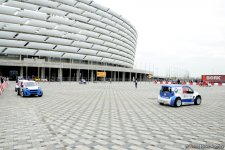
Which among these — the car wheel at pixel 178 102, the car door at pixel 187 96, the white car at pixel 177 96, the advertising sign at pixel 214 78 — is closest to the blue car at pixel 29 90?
the white car at pixel 177 96

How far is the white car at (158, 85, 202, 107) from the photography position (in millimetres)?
16641

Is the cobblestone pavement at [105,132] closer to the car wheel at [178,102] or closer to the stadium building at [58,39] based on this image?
the car wheel at [178,102]

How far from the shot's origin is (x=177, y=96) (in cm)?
1670

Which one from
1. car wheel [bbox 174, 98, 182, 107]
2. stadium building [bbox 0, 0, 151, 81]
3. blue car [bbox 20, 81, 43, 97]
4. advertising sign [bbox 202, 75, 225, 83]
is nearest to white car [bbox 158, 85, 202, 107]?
car wheel [bbox 174, 98, 182, 107]

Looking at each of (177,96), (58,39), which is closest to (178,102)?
(177,96)

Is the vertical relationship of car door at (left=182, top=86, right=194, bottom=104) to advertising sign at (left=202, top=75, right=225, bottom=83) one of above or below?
below

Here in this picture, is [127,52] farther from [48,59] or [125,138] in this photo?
[125,138]

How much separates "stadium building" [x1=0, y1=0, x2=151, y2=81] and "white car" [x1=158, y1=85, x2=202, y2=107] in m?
46.6

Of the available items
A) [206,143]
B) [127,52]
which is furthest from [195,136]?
[127,52]

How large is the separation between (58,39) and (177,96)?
2580 inches

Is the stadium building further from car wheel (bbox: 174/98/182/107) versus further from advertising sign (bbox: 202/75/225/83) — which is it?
car wheel (bbox: 174/98/182/107)

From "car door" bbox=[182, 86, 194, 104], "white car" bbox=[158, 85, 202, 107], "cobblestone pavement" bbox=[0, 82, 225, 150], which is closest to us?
"cobblestone pavement" bbox=[0, 82, 225, 150]

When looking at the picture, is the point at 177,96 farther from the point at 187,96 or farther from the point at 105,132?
the point at 105,132

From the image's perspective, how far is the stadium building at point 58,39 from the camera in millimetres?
67188
